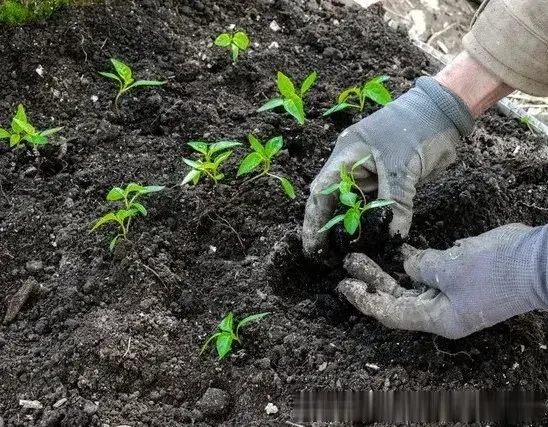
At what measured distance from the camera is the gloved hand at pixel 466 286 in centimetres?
160

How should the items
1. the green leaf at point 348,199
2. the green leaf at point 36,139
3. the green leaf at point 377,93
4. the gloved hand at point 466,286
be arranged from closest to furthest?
1. the gloved hand at point 466,286
2. the green leaf at point 348,199
3. the green leaf at point 36,139
4. the green leaf at point 377,93

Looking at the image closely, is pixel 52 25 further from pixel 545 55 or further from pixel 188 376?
pixel 545 55

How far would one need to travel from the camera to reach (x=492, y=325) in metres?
1.69

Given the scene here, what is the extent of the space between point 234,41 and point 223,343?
104cm

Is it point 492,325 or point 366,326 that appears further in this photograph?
point 366,326

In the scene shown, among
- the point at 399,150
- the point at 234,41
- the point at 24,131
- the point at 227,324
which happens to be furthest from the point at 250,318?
the point at 234,41

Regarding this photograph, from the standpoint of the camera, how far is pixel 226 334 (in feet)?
5.51

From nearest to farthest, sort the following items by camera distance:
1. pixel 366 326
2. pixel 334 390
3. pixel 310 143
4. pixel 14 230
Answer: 1. pixel 334 390
2. pixel 366 326
3. pixel 14 230
4. pixel 310 143

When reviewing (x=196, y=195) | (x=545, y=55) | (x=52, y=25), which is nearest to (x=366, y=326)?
(x=196, y=195)

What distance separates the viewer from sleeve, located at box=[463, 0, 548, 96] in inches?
75.3

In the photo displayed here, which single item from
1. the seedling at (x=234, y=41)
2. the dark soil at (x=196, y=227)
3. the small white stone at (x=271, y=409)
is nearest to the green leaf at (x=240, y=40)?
the seedling at (x=234, y=41)

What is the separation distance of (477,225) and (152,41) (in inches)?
48.7

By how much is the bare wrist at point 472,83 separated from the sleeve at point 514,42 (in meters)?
0.03

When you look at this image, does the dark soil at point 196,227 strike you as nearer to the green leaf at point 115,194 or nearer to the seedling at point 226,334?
the seedling at point 226,334
